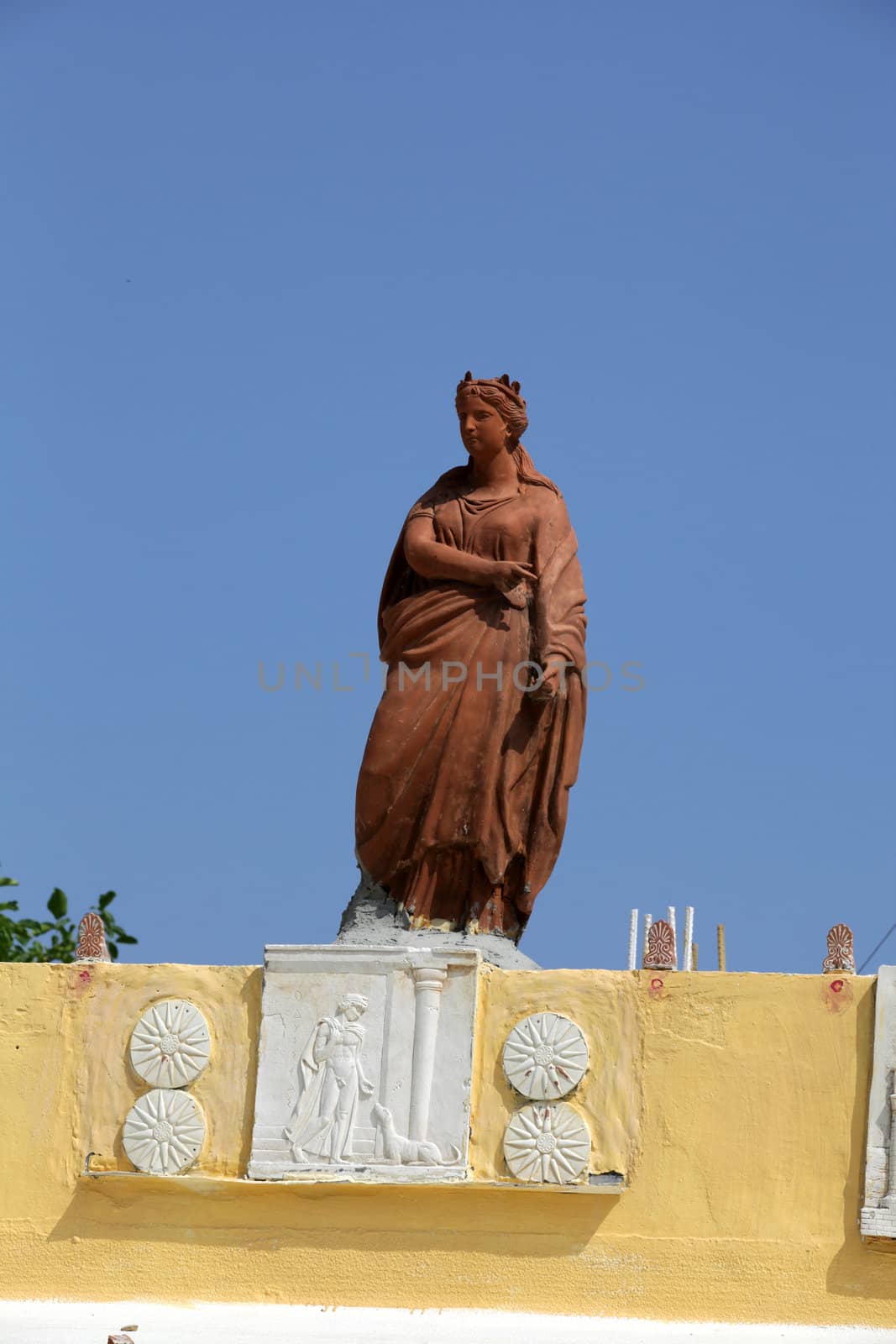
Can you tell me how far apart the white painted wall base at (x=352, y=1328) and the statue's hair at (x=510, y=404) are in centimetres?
416

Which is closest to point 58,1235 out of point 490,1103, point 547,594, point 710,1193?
point 490,1103

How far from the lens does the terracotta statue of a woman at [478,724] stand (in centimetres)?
1152

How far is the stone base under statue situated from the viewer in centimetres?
1134

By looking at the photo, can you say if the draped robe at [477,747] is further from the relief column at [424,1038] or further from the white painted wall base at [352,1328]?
the white painted wall base at [352,1328]

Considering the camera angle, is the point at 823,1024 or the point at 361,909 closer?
the point at 823,1024

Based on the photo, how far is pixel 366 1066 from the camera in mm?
10984

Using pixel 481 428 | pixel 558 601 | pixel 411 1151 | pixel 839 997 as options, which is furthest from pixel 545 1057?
pixel 481 428

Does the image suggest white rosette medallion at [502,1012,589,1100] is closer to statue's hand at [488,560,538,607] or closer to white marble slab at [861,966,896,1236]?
white marble slab at [861,966,896,1236]

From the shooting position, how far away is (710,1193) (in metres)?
10.7

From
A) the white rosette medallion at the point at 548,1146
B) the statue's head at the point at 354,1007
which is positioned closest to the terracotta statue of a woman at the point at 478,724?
the statue's head at the point at 354,1007

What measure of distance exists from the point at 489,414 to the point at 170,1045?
3.51 metres

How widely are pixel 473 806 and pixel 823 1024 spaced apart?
195 centimetres

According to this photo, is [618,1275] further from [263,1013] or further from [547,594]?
[547,594]

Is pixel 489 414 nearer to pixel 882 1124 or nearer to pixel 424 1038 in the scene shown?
pixel 424 1038
